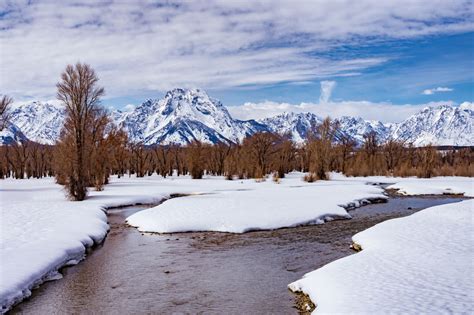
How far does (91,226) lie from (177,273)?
8845 millimetres

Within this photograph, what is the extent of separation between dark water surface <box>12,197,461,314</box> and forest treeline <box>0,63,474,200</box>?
14.7 metres

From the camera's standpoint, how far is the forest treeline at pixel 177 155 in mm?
34062

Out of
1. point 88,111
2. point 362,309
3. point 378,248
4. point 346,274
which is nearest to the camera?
point 362,309

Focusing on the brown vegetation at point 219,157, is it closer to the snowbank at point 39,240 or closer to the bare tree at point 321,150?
the bare tree at point 321,150

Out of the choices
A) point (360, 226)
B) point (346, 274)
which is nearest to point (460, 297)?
point (346, 274)

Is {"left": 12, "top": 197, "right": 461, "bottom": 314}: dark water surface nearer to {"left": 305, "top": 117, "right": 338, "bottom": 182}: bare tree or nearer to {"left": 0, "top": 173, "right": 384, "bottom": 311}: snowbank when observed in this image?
{"left": 0, "top": 173, "right": 384, "bottom": 311}: snowbank

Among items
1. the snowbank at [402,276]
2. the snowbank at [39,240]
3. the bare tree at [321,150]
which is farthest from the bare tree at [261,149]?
the snowbank at [402,276]

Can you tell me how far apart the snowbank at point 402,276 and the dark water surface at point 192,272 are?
3.84ft

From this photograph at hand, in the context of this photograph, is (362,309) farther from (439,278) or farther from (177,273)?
(177,273)

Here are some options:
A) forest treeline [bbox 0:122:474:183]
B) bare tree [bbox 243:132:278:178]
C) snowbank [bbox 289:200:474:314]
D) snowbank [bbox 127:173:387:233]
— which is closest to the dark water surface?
snowbank [bbox 127:173:387:233]

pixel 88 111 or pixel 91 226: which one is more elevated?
pixel 88 111

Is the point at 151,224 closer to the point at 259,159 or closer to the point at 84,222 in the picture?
the point at 84,222

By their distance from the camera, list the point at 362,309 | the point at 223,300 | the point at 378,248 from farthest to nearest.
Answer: the point at 378,248 < the point at 223,300 < the point at 362,309

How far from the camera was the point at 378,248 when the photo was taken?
1582 cm
